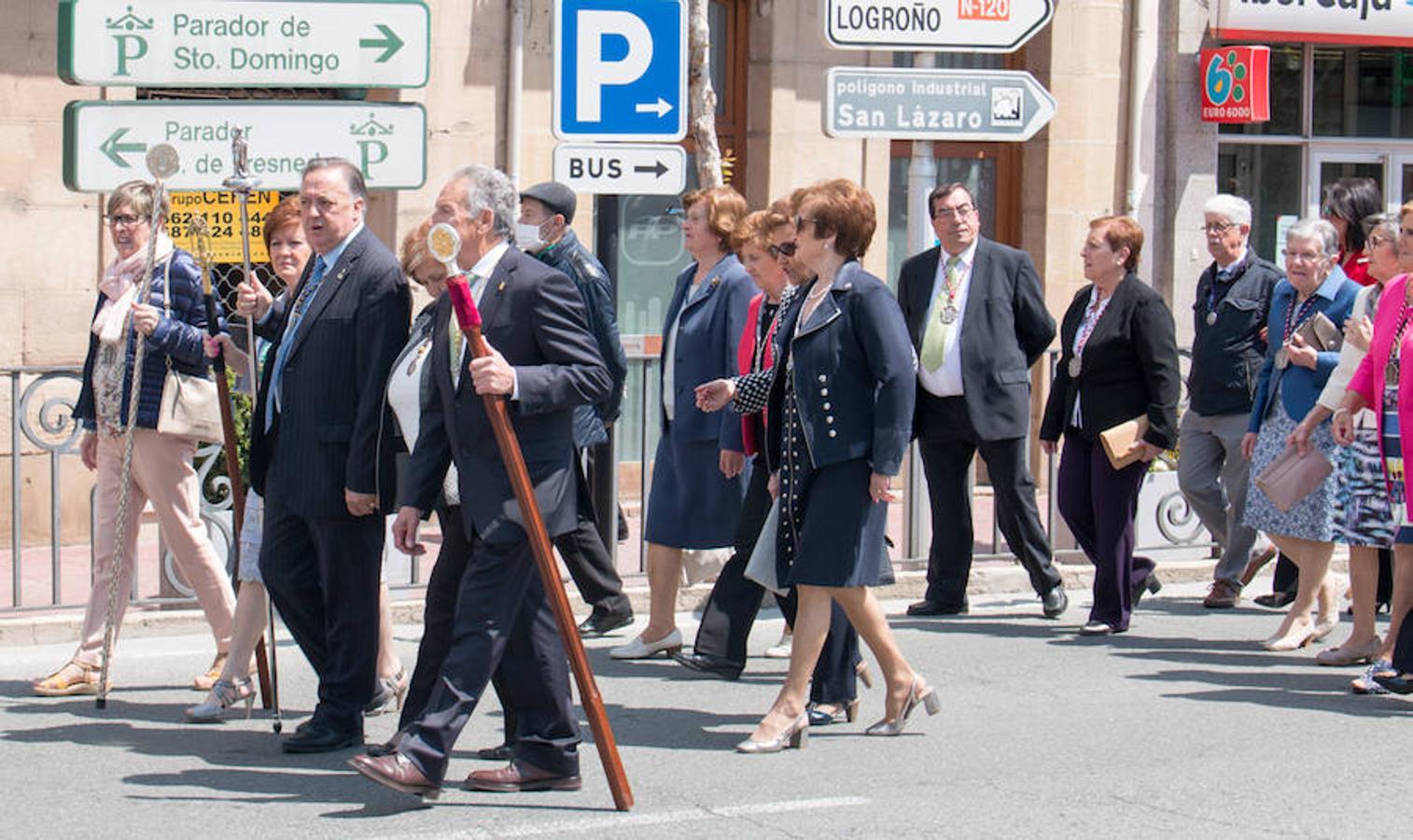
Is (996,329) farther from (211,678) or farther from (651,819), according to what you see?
(651,819)

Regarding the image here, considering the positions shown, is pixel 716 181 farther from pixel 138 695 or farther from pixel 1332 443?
pixel 138 695

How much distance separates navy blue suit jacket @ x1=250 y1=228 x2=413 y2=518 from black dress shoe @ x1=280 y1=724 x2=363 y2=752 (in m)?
0.70

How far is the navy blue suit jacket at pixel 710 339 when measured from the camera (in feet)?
30.6

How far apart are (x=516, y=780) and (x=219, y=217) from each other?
19.5 ft

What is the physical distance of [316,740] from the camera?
750 centimetres

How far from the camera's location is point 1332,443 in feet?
31.4

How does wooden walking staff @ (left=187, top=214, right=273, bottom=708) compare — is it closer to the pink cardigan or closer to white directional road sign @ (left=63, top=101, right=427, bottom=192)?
white directional road sign @ (left=63, top=101, right=427, bottom=192)

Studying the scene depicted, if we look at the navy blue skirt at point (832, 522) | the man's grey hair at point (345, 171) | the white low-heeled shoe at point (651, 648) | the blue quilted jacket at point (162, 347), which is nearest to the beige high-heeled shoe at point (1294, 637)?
the white low-heeled shoe at point (651, 648)

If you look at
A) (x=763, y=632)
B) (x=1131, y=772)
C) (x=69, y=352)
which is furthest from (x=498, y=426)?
(x=69, y=352)

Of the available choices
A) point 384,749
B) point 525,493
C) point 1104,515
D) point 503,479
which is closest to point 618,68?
point 1104,515

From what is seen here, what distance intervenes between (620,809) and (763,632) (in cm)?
340

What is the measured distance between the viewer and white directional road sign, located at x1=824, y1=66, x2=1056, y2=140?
1105 centimetres

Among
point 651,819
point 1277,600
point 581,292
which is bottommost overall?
point 651,819

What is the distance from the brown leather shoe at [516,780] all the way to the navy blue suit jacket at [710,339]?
2.57 m
